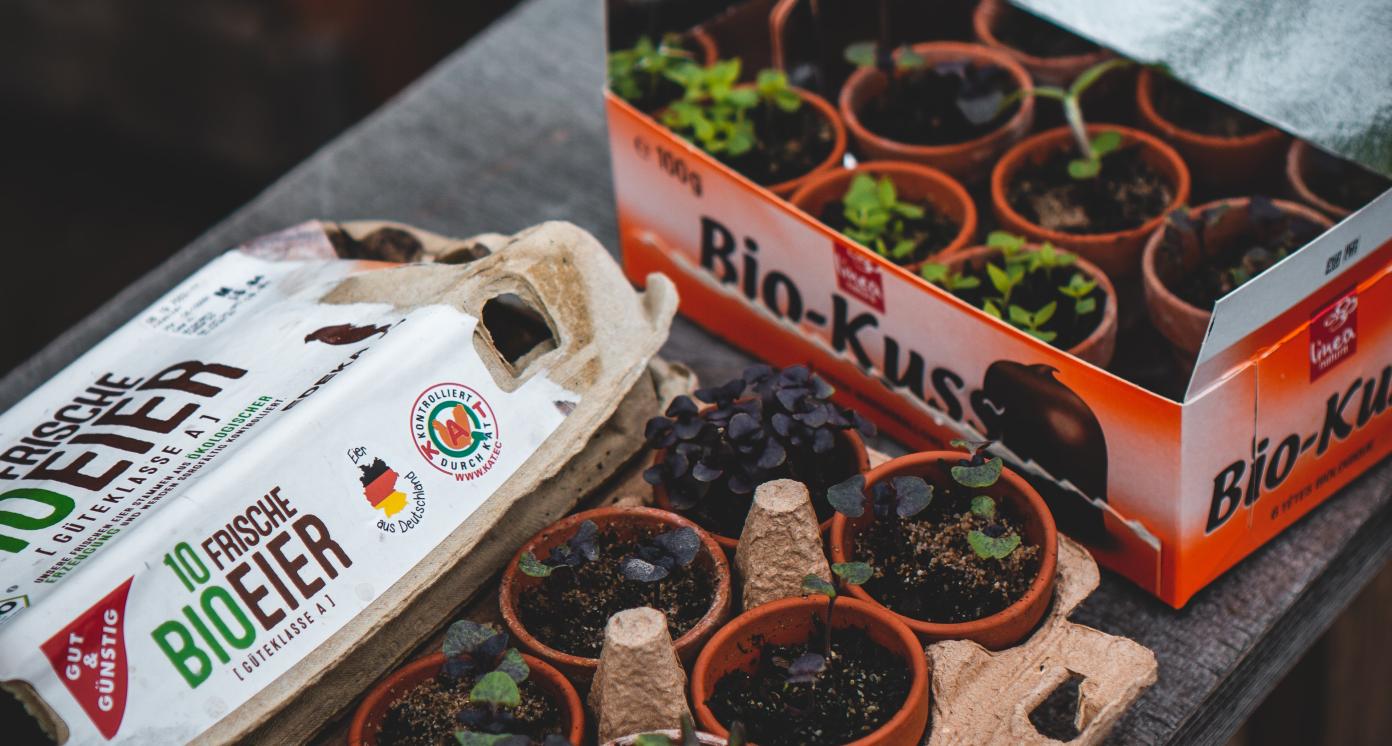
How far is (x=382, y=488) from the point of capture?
1.34 metres

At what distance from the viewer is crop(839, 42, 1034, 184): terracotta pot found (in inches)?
75.6

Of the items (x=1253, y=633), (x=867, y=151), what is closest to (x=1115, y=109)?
(x=867, y=151)

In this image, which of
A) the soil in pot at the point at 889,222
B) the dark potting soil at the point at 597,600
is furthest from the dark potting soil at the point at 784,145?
the dark potting soil at the point at 597,600

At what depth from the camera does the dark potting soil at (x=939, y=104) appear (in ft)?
6.39

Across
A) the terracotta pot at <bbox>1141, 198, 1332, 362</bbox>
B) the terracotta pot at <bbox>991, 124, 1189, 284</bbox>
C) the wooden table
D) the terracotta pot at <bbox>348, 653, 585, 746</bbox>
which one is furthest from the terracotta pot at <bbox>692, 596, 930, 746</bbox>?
the terracotta pot at <bbox>991, 124, 1189, 284</bbox>

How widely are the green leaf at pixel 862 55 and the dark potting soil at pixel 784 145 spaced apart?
96 millimetres

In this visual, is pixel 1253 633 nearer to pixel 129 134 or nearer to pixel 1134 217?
pixel 1134 217

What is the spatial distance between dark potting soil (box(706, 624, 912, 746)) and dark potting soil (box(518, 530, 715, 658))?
93 mm

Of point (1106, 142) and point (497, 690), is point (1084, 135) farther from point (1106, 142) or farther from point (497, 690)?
point (497, 690)

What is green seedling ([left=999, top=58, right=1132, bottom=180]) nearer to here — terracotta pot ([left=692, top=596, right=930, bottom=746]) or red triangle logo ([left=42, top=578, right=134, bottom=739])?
A: terracotta pot ([left=692, top=596, right=930, bottom=746])

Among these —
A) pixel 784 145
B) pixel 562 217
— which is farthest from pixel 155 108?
A: pixel 784 145

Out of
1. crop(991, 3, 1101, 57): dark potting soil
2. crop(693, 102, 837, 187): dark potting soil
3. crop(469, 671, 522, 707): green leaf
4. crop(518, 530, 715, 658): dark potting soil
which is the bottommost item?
crop(518, 530, 715, 658): dark potting soil

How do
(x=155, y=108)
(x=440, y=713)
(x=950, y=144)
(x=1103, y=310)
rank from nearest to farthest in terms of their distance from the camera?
1. (x=440, y=713)
2. (x=1103, y=310)
3. (x=950, y=144)
4. (x=155, y=108)

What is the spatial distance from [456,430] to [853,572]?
43 centimetres
